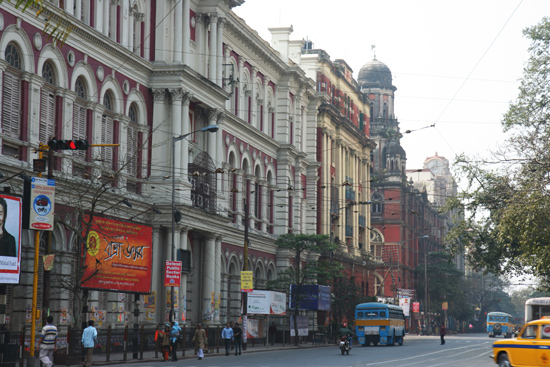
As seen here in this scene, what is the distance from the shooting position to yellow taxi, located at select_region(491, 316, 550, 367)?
2429 cm

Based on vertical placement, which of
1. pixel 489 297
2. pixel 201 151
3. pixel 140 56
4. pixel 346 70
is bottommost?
pixel 489 297

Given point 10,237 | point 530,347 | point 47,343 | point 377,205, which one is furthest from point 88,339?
point 377,205

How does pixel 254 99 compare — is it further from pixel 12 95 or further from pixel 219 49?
pixel 12 95

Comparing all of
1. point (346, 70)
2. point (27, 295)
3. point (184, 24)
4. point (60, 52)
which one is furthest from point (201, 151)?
point (346, 70)

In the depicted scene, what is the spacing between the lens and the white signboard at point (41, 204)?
25297 mm

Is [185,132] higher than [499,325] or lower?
higher

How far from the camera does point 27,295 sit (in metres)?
31.6

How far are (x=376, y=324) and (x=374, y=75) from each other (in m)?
76.3

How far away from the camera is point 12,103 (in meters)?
31.4

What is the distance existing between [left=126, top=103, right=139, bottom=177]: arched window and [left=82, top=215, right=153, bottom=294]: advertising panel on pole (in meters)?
3.77

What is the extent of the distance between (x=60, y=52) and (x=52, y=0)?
2.00m

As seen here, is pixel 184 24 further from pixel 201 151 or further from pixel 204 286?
pixel 204 286

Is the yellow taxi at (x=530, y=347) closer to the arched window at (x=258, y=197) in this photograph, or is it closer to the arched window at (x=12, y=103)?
the arched window at (x=12, y=103)

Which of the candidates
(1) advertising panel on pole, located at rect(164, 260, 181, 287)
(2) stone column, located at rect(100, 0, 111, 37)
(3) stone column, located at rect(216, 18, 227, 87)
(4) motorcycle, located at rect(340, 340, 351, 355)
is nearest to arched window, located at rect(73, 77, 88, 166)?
(2) stone column, located at rect(100, 0, 111, 37)
